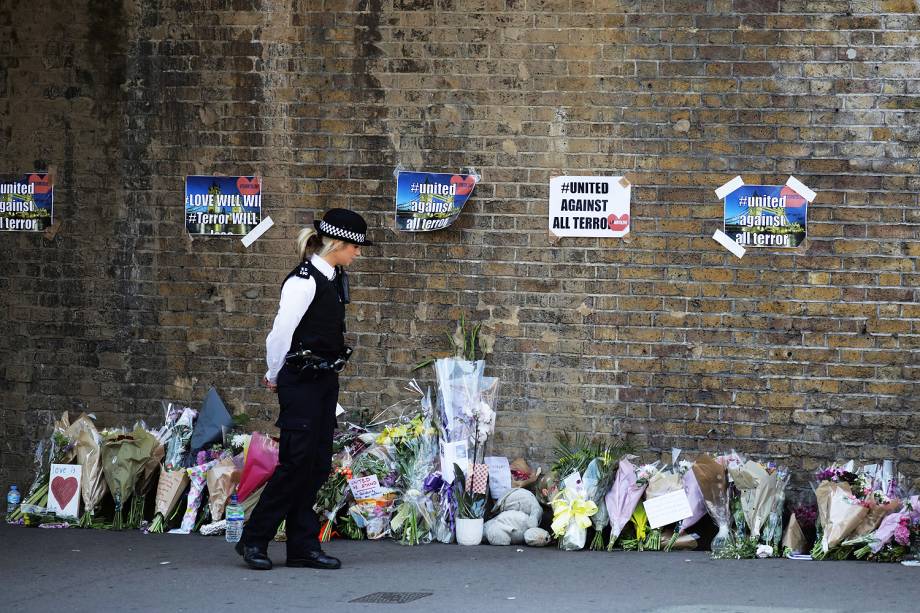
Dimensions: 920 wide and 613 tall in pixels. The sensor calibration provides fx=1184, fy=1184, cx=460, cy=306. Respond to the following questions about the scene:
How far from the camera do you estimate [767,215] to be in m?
8.15

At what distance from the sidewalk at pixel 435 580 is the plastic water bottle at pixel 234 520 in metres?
0.10

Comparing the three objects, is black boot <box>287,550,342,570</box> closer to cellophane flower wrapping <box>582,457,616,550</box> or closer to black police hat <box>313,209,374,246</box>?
cellophane flower wrapping <box>582,457,616,550</box>

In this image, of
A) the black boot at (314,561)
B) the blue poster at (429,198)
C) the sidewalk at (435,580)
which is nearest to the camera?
Answer: the sidewalk at (435,580)

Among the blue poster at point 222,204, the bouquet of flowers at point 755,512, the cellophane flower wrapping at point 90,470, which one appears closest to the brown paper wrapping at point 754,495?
the bouquet of flowers at point 755,512

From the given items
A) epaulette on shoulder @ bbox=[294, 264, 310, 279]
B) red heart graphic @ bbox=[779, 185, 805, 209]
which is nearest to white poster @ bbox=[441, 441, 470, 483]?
epaulette on shoulder @ bbox=[294, 264, 310, 279]

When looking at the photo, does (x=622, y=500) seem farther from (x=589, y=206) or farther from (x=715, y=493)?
(x=589, y=206)

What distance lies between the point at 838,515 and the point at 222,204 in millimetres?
4800

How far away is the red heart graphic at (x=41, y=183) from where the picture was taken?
8984 mm

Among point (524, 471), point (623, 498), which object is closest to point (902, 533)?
point (623, 498)

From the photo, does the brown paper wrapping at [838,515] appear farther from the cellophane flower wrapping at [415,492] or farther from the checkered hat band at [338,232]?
the checkered hat band at [338,232]

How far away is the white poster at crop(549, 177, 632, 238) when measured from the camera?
8.30m

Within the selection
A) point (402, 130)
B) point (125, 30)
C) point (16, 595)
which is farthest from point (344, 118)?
point (16, 595)

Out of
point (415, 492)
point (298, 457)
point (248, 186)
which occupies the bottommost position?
point (415, 492)

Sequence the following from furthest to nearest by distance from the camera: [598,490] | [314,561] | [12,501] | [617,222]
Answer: [12,501], [617,222], [598,490], [314,561]
